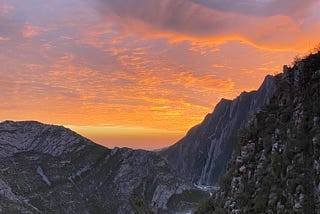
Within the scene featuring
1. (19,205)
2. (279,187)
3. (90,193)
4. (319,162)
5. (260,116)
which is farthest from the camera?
(90,193)

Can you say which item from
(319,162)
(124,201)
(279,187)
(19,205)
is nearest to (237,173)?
(279,187)

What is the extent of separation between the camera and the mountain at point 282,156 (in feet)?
93.9

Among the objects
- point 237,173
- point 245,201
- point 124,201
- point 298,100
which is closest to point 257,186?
point 245,201

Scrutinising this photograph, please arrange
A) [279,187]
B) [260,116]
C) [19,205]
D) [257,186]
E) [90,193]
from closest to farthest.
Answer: [279,187]
[257,186]
[260,116]
[19,205]
[90,193]

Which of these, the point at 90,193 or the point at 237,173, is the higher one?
the point at 237,173

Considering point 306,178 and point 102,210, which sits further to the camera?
point 102,210

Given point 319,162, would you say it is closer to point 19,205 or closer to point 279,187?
point 279,187

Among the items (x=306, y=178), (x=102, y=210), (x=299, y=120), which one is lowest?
(x=102, y=210)

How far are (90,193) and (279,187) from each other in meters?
176

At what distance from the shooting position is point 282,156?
105ft

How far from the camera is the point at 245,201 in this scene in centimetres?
3297

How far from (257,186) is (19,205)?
494ft

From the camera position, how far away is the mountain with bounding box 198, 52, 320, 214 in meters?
28.6

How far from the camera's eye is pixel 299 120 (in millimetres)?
32969
